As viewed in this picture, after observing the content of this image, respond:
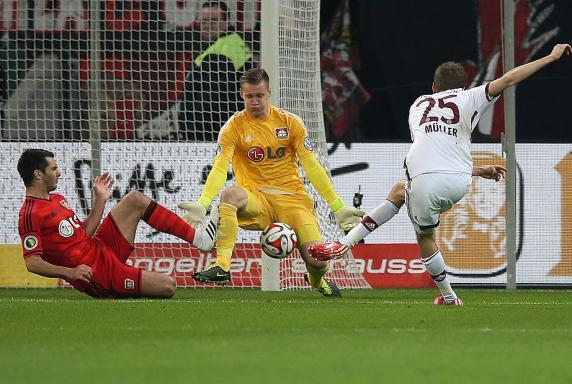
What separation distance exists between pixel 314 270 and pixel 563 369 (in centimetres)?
564

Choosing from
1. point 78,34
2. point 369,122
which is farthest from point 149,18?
point 369,122

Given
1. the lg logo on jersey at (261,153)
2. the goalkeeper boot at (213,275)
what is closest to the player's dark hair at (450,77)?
the lg logo on jersey at (261,153)

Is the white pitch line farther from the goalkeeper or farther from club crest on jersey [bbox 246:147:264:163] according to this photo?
club crest on jersey [bbox 246:147:264:163]

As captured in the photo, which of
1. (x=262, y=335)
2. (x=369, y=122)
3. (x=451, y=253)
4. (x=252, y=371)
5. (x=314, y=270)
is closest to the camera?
(x=252, y=371)

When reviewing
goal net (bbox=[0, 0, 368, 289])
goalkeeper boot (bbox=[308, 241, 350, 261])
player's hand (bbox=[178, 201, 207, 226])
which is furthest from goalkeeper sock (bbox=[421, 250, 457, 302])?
goal net (bbox=[0, 0, 368, 289])

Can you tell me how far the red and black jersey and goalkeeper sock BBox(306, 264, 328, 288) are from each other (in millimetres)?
1875

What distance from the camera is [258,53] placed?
571 inches

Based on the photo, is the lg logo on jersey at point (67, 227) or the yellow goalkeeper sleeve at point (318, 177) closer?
the lg logo on jersey at point (67, 227)

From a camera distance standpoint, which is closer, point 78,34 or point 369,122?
point 78,34

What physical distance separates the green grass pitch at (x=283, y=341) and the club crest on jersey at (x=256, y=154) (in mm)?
1274

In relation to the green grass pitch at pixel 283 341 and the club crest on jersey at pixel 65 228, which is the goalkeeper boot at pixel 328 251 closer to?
the green grass pitch at pixel 283 341

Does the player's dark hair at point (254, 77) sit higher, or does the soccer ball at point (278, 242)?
the player's dark hair at point (254, 77)

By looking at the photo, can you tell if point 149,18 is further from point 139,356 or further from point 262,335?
point 139,356

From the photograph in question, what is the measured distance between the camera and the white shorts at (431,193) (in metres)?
9.51
